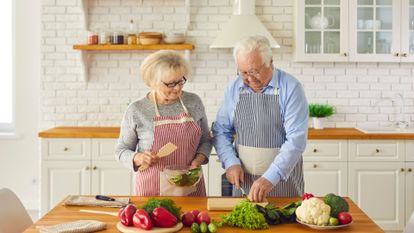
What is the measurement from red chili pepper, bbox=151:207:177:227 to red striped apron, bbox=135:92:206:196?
75 cm

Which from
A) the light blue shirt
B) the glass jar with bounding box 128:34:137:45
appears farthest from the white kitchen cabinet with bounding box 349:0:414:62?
the light blue shirt

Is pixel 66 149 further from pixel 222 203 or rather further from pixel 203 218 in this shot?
pixel 203 218

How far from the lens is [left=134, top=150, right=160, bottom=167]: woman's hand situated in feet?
10.4

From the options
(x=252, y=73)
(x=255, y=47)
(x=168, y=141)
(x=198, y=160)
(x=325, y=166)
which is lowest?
(x=325, y=166)

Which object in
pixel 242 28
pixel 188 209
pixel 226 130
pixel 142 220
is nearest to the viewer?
pixel 142 220

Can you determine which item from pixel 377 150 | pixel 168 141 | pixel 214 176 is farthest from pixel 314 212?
pixel 377 150

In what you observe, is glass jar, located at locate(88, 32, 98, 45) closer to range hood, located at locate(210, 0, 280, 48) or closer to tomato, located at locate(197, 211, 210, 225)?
range hood, located at locate(210, 0, 280, 48)

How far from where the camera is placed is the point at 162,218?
2549mm

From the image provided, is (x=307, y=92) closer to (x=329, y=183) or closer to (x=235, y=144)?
(x=329, y=183)

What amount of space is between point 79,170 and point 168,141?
2355 millimetres

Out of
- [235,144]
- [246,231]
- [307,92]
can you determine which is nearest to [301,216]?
[246,231]

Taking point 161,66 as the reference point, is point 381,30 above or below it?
above

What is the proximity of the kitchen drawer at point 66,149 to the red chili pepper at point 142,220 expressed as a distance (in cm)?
298

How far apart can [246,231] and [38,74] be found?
168 inches
